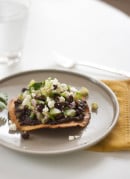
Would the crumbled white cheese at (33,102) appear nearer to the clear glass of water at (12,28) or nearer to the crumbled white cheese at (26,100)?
the crumbled white cheese at (26,100)

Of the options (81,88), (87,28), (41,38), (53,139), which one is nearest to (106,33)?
(87,28)

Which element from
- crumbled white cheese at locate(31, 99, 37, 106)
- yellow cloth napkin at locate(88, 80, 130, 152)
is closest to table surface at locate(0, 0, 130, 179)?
Answer: yellow cloth napkin at locate(88, 80, 130, 152)

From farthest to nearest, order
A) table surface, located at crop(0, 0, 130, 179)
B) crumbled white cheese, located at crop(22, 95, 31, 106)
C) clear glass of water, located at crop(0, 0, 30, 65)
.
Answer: clear glass of water, located at crop(0, 0, 30, 65), crumbled white cheese, located at crop(22, 95, 31, 106), table surface, located at crop(0, 0, 130, 179)

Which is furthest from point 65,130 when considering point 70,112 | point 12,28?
point 12,28

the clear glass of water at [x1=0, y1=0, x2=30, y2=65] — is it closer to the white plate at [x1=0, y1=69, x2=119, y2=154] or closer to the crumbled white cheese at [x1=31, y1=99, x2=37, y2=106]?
the white plate at [x1=0, y1=69, x2=119, y2=154]

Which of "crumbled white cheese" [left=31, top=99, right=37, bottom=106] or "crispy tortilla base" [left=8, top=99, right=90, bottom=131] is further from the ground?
"crumbled white cheese" [left=31, top=99, right=37, bottom=106]

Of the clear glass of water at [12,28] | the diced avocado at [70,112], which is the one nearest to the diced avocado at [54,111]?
the diced avocado at [70,112]

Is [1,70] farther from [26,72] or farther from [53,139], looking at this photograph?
[53,139]

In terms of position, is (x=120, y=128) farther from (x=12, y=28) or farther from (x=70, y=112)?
(x=12, y=28)
